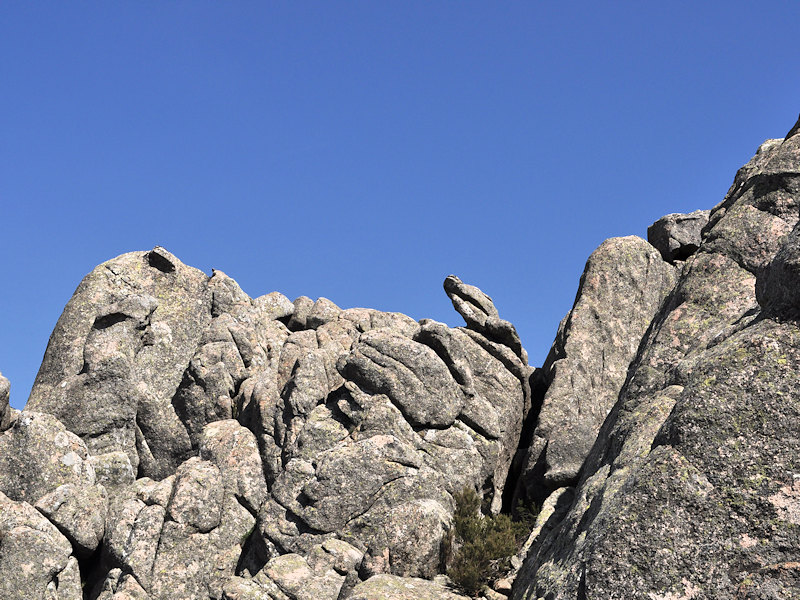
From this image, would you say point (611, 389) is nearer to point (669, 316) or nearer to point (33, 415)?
point (669, 316)

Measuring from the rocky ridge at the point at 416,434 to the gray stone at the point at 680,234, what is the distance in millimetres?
151

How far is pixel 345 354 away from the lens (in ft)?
127

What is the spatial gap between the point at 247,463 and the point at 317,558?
899 cm

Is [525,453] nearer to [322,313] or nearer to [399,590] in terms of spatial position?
[399,590]

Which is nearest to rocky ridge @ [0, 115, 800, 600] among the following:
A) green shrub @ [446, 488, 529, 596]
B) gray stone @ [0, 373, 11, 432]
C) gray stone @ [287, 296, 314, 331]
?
gray stone @ [0, 373, 11, 432]

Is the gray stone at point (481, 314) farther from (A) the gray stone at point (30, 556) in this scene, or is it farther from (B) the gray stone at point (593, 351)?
(A) the gray stone at point (30, 556)

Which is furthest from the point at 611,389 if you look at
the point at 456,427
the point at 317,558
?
the point at 317,558

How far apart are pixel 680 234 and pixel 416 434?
21.6 m

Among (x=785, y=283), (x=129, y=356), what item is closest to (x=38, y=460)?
(x=129, y=356)

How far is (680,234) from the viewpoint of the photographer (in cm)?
4812

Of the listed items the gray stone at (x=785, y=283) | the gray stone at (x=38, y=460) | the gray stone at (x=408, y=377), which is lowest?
the gray stone at (x=38, y=460)

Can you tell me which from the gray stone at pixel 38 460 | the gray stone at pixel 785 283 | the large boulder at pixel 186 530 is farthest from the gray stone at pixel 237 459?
the gray stone at pixel 785 283

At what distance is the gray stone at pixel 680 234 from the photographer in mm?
47750

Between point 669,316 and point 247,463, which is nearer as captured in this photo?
point 669,316
